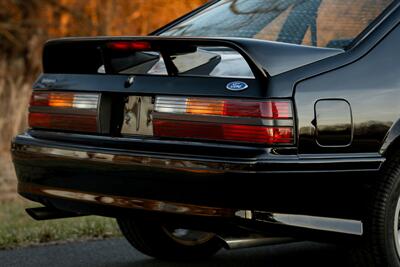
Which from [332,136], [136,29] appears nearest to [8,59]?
[136,29]

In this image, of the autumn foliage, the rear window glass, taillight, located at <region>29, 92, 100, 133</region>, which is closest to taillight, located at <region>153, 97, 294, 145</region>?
taillight, located at <region>29, 92, 100, 133</region>

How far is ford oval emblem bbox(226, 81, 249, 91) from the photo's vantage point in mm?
3979

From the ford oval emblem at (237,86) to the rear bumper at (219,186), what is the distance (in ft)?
1.03

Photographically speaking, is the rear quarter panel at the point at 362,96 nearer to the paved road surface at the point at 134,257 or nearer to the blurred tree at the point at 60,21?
the paved road surface at the point at 134,257

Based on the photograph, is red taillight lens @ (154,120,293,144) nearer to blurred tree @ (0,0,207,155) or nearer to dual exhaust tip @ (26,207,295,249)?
dual exhaust tip @ (26,207,295,249)

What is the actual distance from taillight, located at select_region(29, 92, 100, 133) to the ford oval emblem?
0.71 metres

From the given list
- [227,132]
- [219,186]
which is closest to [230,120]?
[227,132]

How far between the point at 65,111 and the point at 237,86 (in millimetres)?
978

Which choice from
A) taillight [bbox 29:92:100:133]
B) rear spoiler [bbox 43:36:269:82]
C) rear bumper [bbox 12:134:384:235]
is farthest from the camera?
taillight [bbox 29:92:100:133]

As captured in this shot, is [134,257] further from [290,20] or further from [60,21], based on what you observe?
[60,21]

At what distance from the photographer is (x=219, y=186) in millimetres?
3883

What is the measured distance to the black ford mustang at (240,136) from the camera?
3934 millimetres

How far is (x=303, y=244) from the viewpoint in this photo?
235 inches

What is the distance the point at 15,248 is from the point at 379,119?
2.59 metres
